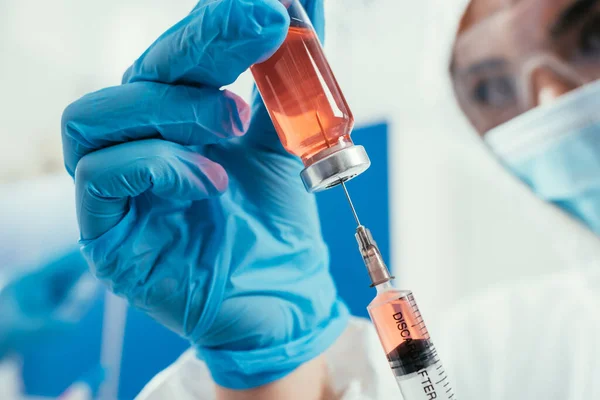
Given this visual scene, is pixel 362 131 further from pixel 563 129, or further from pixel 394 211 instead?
pixel 563 129

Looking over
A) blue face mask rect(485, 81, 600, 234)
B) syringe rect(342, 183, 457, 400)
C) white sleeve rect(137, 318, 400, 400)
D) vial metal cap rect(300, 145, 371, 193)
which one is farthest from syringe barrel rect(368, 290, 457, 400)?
blue face mask rect(485, 81, 600, 234)

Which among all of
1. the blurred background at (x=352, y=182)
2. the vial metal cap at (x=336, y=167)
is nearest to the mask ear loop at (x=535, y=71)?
the blurred background at (x=352, y=182)

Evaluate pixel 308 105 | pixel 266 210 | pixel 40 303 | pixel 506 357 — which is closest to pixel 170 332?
pixel 40 303

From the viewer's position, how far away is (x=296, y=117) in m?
0.69

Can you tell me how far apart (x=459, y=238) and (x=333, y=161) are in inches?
43.1

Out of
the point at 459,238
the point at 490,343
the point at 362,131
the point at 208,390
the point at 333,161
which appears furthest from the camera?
the point at 362,131

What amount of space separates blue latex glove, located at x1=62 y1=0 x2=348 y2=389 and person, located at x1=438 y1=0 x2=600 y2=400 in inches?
18.4

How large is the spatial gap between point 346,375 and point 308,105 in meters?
0.68

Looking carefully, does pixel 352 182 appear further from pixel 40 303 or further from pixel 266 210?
pixel 40 303

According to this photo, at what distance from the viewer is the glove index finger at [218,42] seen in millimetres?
638

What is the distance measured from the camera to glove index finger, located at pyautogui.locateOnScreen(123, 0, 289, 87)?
2.09 feet

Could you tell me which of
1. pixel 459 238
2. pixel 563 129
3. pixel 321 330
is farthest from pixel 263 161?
pixel 459 238

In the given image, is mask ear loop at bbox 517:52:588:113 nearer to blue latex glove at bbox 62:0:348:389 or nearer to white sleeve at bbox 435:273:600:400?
white sleeve at bbox 435:273:600:400

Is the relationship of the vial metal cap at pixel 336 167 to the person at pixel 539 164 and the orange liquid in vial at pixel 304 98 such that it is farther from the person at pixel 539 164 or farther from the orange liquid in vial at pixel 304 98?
the person at pixel 539 164
